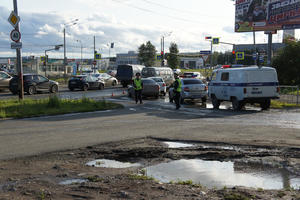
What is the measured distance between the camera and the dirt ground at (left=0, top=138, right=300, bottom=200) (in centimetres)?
498

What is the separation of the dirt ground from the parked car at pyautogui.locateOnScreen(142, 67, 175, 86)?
28.8m

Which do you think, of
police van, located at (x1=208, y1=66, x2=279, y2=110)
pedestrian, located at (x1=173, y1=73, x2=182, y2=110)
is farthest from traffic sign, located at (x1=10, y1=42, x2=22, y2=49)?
police van, located at (x1=208, y1=66, x2=279, y2=110)

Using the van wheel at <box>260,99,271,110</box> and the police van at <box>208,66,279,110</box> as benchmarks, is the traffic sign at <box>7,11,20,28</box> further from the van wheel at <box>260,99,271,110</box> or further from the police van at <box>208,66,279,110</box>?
the van wheel at <box>260,99,271,110</box>

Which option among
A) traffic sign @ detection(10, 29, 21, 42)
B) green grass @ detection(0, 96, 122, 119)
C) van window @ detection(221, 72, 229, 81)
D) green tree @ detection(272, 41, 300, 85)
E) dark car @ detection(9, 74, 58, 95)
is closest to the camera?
green grass @ detection(0, 96, 122, 119)

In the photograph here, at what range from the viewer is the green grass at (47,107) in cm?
1540

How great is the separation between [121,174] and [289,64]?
3531cm

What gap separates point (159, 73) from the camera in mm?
38156

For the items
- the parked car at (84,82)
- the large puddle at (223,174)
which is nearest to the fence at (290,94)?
the large puddle at (223,174)

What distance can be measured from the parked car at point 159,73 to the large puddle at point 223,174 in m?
30.7

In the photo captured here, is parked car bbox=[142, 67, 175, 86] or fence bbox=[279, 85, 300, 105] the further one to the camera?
parked car bbox=[142, 67, 175, 86]

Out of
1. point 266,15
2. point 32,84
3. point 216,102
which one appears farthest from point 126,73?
point 216,102

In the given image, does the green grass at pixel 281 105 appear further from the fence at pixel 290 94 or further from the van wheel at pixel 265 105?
the van wheel at pixel 265 105

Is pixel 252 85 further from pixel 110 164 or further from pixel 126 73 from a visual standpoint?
pixel 126 73

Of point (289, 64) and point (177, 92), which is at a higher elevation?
point (289, 64)
